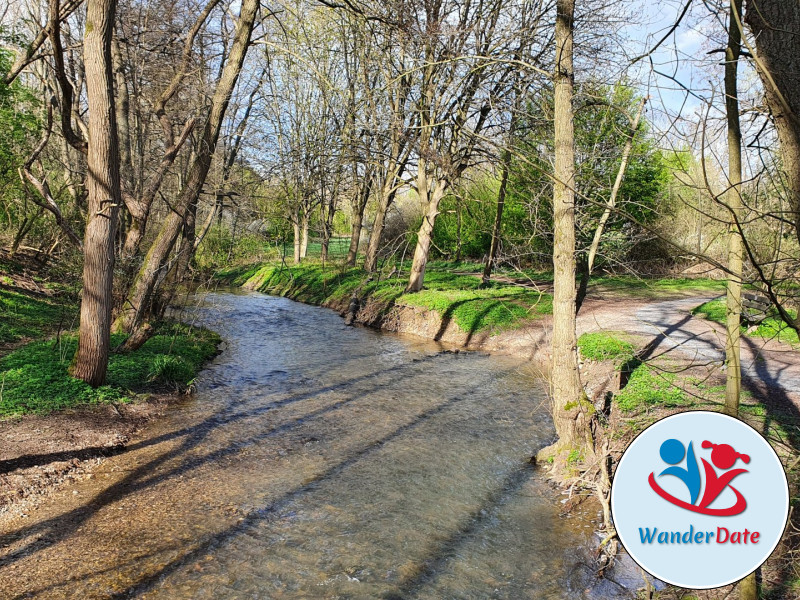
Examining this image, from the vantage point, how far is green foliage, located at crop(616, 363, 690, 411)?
668 centimetres

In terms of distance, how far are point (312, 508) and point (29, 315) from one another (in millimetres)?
8697

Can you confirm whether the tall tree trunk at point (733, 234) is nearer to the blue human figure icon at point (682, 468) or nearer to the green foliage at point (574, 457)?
the green foliage at point (574, 457)

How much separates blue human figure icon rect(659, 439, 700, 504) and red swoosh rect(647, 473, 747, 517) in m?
0.03

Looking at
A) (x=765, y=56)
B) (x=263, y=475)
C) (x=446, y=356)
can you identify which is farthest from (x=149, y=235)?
(x=765, y=56)

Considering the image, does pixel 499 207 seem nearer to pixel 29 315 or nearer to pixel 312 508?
pixel 29 315

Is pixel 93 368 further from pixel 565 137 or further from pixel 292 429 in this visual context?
pixel 565 137

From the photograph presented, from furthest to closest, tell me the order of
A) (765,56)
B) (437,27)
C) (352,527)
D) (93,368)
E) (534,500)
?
(437,27) → (93,368) → (534,500) → (352,527) → (765,56)

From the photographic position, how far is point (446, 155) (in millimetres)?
14195

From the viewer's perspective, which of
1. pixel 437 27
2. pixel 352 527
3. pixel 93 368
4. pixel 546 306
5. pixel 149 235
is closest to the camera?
pixel 352 527

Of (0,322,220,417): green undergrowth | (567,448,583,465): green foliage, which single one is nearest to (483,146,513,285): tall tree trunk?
(567,448,583,465): green foliage

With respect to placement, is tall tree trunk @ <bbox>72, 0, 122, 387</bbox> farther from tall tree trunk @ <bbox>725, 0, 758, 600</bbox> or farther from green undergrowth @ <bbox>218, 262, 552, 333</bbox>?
tall tree trunk @ <bbox>725, 0, 758, 600</bbox>

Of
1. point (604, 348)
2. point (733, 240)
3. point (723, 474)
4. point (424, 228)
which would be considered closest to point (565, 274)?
point (733, 240)

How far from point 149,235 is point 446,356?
710 centimetres

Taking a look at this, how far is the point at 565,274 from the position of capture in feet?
19.2
